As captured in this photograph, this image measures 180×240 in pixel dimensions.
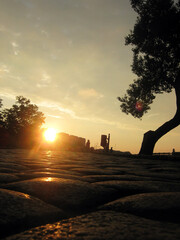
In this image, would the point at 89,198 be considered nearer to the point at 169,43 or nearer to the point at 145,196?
the point at 145,196

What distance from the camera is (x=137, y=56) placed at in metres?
15.5

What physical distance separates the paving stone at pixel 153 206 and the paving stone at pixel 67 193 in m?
0.13

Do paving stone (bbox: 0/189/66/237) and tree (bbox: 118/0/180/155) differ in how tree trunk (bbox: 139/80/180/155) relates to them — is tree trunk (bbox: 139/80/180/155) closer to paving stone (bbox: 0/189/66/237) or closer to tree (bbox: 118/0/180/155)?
tree (bbox: 118/0/180/155)

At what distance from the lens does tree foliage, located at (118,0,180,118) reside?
13.4 m

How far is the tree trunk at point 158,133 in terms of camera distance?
12141mm

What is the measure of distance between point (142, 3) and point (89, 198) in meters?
15.8

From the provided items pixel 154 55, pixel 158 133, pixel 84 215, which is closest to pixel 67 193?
pixel 84 215

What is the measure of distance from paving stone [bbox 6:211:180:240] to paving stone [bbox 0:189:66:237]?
7 cm

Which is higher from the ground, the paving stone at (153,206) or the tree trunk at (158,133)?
the tree trunk at (158,133)

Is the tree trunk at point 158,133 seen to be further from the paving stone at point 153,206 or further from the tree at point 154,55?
the paving stone at point 153,206

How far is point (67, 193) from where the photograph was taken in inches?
49.8

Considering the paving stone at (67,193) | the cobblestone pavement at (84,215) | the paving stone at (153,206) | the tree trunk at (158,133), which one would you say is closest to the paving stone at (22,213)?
the cobblestone pavement at (84,215)

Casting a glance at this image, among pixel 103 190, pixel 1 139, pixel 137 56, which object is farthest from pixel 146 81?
pixel 103 190

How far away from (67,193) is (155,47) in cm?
1448
